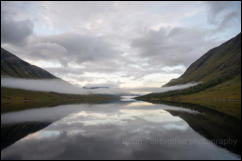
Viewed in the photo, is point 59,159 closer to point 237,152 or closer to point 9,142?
point 9,142

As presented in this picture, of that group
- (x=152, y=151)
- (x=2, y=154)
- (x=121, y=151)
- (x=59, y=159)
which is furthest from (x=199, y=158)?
(x=2, y=154)

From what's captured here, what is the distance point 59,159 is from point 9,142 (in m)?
14.1

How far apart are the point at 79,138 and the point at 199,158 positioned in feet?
73.1

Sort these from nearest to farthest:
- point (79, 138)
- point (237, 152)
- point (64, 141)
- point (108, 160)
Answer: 1. point (108, 160)
2. point (237, 152)
3. point (64, 141)
4. point (79, 138)

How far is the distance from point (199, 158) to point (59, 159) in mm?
18981

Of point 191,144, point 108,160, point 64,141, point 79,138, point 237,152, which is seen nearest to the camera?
point 108,160

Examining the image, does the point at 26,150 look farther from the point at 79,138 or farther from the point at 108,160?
the point at 108,160

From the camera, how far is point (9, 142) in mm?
28938

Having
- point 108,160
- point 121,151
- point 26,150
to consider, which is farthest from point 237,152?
point 26,150

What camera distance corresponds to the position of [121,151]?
2492 centimetres

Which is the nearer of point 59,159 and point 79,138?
point 59,159

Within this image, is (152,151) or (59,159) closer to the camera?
(59,159)

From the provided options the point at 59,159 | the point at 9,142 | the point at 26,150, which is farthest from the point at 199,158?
the point at 9,142

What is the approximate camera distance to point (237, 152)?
2403 cm
